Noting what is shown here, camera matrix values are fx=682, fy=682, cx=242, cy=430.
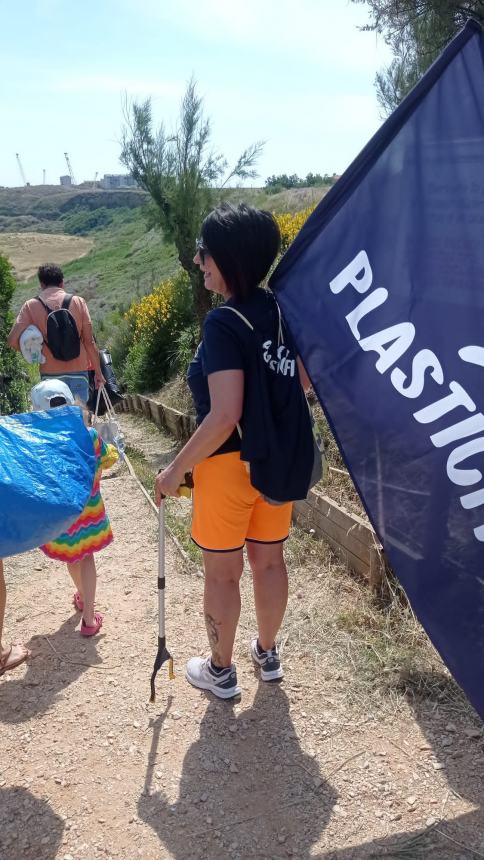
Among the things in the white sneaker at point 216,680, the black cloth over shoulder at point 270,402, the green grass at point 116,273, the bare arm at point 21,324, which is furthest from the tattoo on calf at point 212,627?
the green grass at point 116,273

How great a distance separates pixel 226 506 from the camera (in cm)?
237

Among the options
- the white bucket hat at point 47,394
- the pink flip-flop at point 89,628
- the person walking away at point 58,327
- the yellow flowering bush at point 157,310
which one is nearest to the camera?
the white bucket hat at point 47,394

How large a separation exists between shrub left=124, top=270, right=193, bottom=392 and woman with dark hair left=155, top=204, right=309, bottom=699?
25.9ft

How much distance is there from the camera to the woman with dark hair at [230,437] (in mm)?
2160

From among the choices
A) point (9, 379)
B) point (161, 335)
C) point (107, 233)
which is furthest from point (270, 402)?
point (107, 233)

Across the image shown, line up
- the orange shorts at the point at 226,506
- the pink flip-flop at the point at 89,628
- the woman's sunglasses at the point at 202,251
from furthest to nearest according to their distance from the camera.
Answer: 1. the pink flip-flop at the point at 89,628
2. the orange shorts at the point at 226,506
3. the woman's sunglasses at the point at 202,251

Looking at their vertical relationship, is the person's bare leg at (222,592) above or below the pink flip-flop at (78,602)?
above

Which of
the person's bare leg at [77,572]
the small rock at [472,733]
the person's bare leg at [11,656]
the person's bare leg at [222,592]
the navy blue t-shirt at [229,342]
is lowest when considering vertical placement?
the small rock at [472,733]

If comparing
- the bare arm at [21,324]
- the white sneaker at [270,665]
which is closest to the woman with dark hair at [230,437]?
the white sneaker at [270,665]

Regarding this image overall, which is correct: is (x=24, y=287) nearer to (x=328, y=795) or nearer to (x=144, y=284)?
(x=144, y=284)

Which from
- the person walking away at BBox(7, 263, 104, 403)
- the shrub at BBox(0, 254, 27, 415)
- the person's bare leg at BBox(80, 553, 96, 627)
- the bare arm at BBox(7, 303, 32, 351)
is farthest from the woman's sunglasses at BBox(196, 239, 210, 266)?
the shrub at BBox(0, 254, 27, 415)

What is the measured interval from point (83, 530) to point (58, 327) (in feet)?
6.38

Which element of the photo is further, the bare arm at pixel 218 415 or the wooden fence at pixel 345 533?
the wooden fence at pixel 345 533

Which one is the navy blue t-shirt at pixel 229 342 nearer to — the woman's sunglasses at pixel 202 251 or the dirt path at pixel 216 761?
the woman's sunglasses at pixel 202 251
